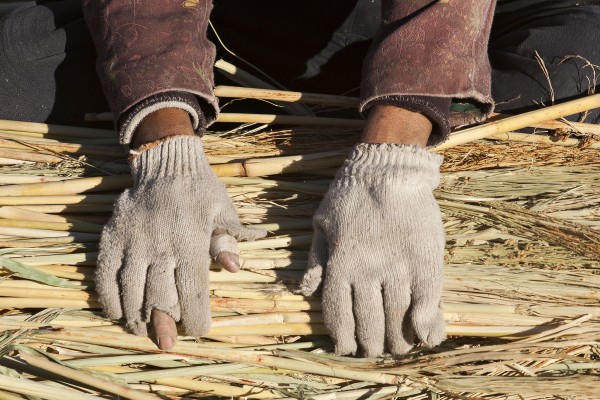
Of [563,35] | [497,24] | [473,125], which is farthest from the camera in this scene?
[497,24]

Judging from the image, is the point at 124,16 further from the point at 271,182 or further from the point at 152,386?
the point at 152,386

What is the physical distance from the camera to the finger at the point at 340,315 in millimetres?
1574

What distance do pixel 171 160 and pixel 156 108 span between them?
157 millimetres

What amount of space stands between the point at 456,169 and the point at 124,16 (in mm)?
893

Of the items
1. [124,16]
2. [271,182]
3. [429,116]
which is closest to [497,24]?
[429,116]

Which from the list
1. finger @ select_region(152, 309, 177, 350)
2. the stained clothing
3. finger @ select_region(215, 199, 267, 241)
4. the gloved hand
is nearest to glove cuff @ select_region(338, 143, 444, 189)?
the gloved hand

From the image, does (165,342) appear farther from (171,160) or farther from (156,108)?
(156,108)

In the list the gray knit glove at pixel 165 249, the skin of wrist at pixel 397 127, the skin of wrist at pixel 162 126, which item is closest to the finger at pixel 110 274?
the gray knit glove at pixel 165 249

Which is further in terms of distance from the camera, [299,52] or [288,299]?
[299,52]

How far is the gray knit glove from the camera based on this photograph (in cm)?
156

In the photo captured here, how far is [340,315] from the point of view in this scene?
62.6 inches

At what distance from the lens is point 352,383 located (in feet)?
5.49

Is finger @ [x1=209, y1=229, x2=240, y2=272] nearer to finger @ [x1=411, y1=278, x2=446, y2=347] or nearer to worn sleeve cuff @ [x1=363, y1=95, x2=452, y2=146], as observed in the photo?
finger @ [x1=411, y1=278, x2=446, y2=347]

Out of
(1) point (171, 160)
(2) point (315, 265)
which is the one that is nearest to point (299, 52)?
(1) point (171, 160)
